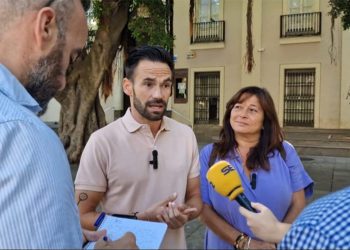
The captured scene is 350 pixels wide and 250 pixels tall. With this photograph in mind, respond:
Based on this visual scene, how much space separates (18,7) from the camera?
3.70 feet

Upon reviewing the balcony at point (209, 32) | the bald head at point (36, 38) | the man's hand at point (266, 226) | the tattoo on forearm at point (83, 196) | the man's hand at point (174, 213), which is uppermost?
the balcony at point (209, 32)

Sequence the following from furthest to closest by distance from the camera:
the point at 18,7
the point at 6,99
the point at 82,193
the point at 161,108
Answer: the point at 161,108 < the point at 82,193 < the point at 18,7 < the point at 6,99

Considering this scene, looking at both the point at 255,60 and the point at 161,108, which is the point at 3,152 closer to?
the point at 161,108

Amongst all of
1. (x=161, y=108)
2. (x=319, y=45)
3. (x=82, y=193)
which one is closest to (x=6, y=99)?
(x=82, y=193)

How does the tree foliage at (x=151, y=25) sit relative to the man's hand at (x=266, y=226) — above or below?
above

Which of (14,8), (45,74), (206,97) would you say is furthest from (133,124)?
(206,97)

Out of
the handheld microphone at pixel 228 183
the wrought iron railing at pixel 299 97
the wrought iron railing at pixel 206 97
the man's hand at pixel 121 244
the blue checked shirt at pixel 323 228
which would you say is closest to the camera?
the blue checked shirt at pixel 323 228

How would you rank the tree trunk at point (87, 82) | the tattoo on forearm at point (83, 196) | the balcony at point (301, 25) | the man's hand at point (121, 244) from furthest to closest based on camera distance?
1. the balcony at point (301, 25)
2. the tree trunk at point (87, 82)
3. the tattoo on forearm at point (83, 196)
4. the man's hand at point (121, 244)

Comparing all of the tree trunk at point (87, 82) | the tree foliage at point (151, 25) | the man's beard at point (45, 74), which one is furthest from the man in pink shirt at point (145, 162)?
the tree trunk at point (87, 82)

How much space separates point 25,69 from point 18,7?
0.16 meters

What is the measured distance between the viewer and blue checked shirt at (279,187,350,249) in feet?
2.92

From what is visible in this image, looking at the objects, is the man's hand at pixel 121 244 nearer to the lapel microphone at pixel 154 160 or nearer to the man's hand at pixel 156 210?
the man's hand at pixel 156 210

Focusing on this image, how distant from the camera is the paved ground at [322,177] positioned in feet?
16.5

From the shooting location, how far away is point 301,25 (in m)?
17.1
